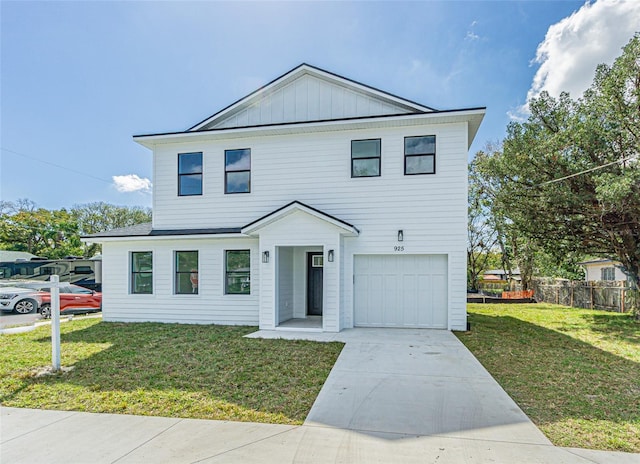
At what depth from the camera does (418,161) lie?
10562mm

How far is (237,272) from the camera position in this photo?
11406 mm

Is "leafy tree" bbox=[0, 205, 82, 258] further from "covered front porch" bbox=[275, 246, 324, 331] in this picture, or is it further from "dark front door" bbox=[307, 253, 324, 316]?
"dark front door" bbox=[307, 253, 324, 316]

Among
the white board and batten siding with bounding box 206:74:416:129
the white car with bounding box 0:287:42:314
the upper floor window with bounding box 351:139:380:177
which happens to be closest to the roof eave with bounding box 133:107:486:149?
the upper floor window with bounding box 351:139:380:177

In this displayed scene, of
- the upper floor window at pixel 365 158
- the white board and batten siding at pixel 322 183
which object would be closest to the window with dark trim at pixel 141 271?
the white board and batten siding at pixel 322 183

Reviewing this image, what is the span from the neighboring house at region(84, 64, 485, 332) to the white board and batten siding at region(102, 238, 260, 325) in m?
0.03

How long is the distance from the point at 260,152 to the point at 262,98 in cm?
199

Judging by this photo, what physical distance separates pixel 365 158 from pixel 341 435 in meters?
8.23

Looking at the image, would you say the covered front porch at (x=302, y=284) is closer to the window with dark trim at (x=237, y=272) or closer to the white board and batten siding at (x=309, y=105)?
the window with dark trim at (x=237, y=272)

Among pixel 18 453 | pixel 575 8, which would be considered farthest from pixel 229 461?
pixel 575 8

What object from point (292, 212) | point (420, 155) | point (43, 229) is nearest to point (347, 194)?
point (292, 212)

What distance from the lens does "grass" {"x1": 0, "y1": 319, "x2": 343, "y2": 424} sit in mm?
4828

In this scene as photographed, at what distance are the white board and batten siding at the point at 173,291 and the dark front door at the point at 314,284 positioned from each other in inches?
69.4

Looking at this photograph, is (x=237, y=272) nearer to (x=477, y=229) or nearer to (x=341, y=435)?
(x=341, y=435)

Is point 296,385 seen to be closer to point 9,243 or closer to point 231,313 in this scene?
point 231,313
